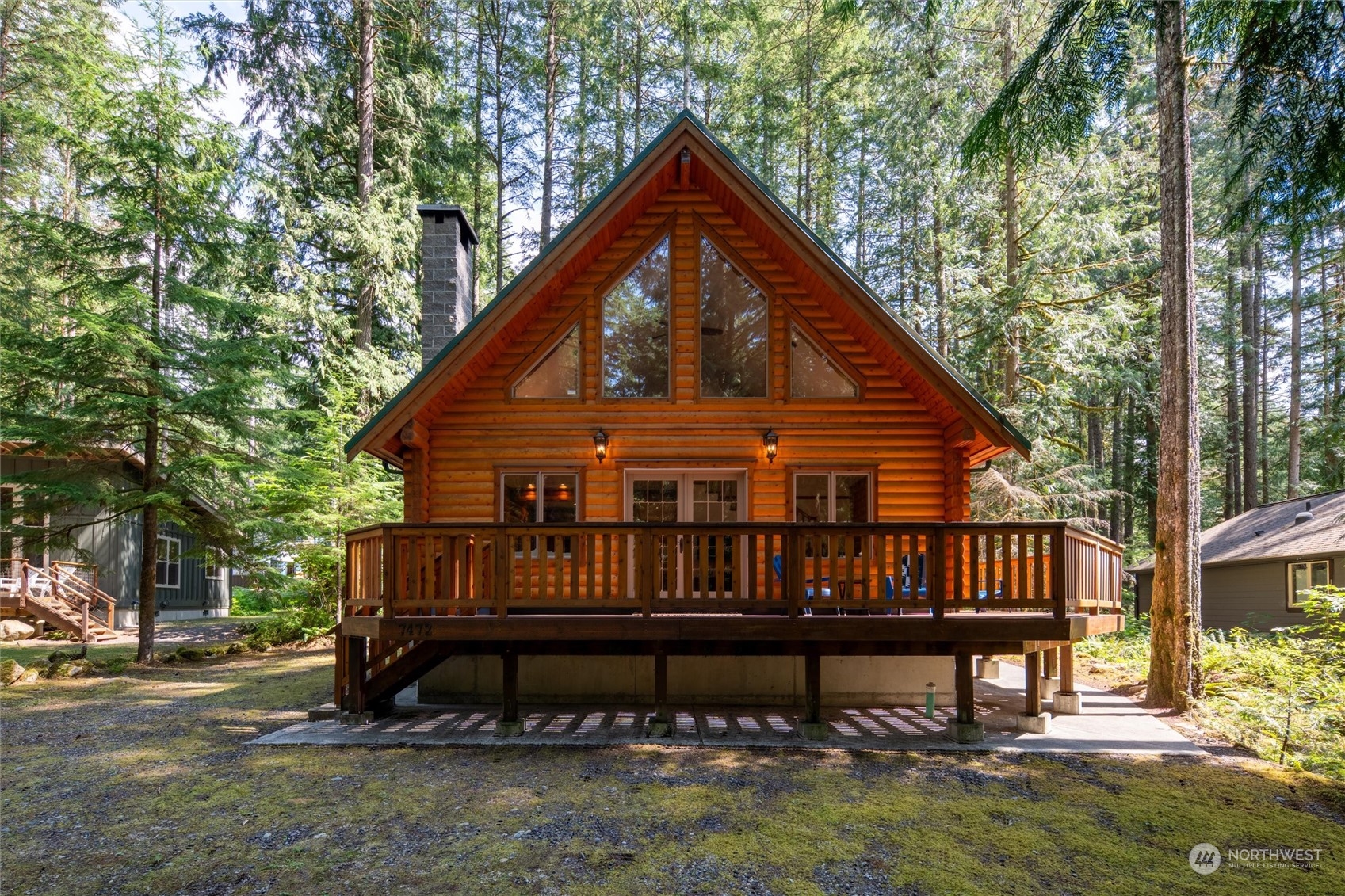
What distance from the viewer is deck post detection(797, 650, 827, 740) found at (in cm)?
720

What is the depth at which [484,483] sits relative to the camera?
9.42 meters

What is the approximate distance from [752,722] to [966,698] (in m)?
2.36

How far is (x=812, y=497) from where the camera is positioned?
941 cm

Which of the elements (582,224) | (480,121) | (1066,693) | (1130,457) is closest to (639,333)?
(582,224)

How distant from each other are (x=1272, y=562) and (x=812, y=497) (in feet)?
51.7

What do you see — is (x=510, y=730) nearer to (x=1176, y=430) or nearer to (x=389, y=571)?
(x=389, y=571)

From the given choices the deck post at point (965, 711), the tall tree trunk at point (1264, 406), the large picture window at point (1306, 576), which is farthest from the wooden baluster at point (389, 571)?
the tall tree trunk at point (1264, 406)

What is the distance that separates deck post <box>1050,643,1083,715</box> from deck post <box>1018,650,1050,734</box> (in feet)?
3.71

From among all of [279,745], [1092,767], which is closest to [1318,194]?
[1092,767]

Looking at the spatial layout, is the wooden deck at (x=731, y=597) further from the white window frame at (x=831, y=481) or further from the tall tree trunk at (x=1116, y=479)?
the tall tree trunk at (x=1116, y=479)

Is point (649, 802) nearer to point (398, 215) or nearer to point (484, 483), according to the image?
point (484, 483)

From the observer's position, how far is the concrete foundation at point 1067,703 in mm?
8719

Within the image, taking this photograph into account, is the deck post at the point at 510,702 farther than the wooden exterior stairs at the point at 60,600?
No

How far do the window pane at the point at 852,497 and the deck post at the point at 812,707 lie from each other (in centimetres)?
249
